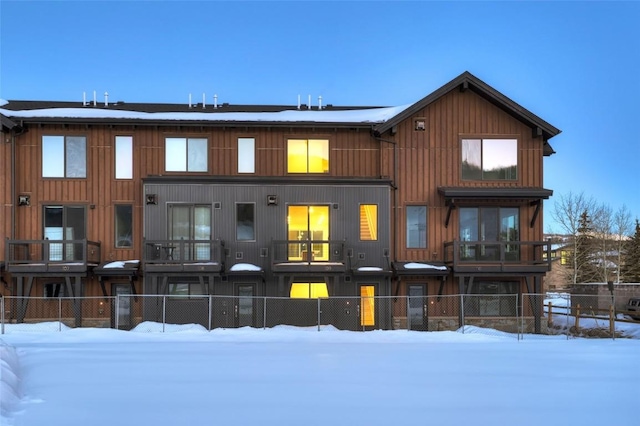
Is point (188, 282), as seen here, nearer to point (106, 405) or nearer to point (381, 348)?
point (381, 348)

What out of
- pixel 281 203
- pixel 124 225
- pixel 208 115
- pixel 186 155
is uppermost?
pixel 208 115

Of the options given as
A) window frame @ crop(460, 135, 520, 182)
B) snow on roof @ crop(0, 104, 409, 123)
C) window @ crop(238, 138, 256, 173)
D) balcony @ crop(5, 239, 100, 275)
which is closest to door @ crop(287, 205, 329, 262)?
window @ crop(238, 138, 256, 173)

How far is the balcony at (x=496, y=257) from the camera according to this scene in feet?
68.1

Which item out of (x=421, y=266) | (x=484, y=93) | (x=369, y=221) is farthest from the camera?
(x=484, y=93)

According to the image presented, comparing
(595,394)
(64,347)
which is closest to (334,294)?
(64,347)

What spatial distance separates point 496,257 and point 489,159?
416 centimetres

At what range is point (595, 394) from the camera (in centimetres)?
962

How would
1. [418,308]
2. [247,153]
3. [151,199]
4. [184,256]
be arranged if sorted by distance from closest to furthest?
[184,256], [151,199], [418,308], [247,153]

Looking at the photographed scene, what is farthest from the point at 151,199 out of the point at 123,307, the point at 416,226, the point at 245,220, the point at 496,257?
the point at 496,257

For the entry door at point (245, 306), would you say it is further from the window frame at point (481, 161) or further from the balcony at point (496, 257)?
the window frame at point (481, 161)

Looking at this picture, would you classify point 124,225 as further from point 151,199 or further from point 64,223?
point 64,223

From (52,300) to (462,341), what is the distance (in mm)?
15814

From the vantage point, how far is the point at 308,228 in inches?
Result: 829

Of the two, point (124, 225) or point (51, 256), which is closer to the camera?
point (51, 256)
